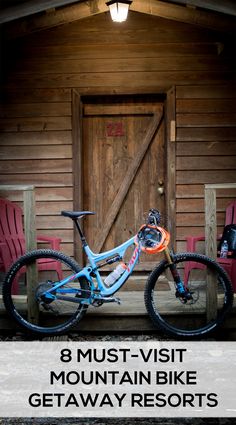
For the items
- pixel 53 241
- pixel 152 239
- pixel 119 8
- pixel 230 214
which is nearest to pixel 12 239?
pixel 53 241

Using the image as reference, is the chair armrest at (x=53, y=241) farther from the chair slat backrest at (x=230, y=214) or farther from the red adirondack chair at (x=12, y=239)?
the chair slat backrest at (x=230, y=214)

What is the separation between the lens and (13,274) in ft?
14.2

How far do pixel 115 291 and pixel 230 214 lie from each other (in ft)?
6.39

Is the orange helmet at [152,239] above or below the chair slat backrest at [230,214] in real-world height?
below

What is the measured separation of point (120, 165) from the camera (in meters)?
6.05

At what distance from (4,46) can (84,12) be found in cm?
97

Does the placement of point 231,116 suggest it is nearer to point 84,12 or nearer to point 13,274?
point 84,12

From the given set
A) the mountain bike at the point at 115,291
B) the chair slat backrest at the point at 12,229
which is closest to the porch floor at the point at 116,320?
the mountain bike at the point at 115,291

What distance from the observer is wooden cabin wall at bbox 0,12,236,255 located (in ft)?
19.2

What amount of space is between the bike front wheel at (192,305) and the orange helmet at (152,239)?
139 millimetres

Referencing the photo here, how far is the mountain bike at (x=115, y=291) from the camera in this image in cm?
428

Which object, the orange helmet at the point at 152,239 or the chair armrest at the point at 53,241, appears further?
the chair armrest at the point at 53,241

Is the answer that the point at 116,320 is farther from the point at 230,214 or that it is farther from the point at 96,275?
the point at 230,214

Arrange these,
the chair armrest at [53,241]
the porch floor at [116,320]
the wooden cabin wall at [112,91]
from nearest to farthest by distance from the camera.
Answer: the porch floor at [116,320] < the chair armrest at [53,241] < the wooden cabin wall at [112,91]
